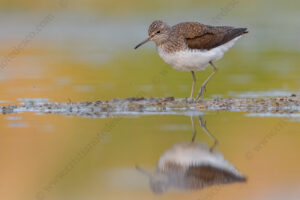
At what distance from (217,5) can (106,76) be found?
12987mm

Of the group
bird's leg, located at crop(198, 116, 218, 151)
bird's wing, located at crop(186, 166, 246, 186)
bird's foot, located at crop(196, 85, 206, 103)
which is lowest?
bird's wing, located at crop(186, 166, 246, 186)

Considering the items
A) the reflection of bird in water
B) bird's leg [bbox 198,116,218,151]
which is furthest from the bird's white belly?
the reflection of bird in water

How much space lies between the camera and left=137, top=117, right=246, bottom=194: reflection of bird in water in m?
7.76

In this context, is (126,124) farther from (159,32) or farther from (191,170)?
(191,170)

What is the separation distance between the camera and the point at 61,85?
16453 mm

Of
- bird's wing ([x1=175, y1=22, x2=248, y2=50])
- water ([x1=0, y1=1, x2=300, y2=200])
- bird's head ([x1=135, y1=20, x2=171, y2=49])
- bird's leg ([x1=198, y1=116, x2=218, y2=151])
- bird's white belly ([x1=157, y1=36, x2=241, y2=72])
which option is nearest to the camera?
water ([x1=0, y1=1, x2=300, y2=200])

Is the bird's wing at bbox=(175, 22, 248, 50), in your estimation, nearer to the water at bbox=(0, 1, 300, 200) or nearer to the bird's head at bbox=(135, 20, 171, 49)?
the bird's head at bbox=(135, 20, 171, 49)

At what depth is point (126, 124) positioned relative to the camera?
36.6 feet

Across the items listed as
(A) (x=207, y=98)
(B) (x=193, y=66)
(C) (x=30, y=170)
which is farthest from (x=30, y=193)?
(A) (x=207, y=98)

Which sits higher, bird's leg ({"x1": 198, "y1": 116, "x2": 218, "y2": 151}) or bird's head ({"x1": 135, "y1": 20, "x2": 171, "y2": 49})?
bird's head ({"x1": 135, "y1": 20, "x2": 171, "y2": 49})

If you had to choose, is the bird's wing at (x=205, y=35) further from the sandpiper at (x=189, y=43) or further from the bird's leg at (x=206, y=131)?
the bird's leg at (x=206, y=131)

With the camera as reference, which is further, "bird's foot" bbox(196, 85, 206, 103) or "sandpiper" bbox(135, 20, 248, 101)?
"bird's foot" bbox(196, 85, 206, 103)

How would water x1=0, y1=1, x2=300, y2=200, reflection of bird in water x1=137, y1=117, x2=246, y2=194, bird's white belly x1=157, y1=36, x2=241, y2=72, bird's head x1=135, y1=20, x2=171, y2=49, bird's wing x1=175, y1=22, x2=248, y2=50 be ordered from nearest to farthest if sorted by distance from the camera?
1. reflection of bird in water x1=137, y1=117, x2=246, y2=194
2. water x1=0, y1=1, x2=300, y2=200
3. bird's white belly x1=157, y1=36, x2=241, y2=72
4. bird's wing x1=175, y1=22, x2=248, y2=50
5. bird's head x1=135, y1=20, x2=171, y2=49

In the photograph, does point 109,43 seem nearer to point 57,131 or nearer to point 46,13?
point 46,13
